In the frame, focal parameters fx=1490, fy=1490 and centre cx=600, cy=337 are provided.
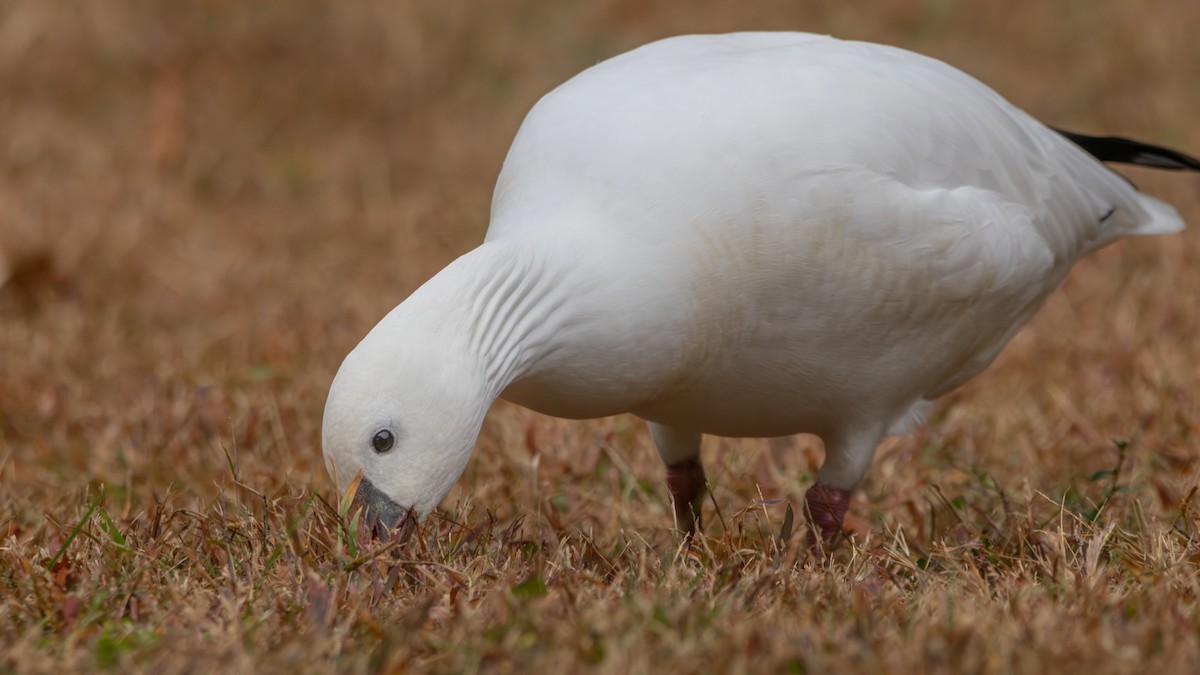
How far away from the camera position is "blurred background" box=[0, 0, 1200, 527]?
14.8 feet

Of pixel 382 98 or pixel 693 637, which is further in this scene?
pixel 382 98

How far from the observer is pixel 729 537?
3.33 m

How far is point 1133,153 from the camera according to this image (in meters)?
4.50

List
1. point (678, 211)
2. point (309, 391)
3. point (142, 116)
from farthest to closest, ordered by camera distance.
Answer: point (142, 116), point (309, 391), point (678, 211)

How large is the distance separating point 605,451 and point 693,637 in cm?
188

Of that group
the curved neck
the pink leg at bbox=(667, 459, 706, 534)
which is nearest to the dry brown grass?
the pink leg at bbox=(667, 459, 706, 534)

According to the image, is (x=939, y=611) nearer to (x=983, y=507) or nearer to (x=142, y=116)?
(x=983, y=507)

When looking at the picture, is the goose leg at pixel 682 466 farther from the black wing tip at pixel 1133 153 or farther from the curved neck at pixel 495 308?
the black wing tip at pixel 1133 153

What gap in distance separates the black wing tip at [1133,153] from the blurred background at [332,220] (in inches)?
30.4

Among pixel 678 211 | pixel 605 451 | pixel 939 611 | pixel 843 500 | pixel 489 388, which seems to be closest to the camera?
pixel 939 611

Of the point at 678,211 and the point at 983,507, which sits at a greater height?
the point at 678,211

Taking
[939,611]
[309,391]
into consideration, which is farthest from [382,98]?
[939,611]

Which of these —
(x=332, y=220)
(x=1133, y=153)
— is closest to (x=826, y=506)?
(x=1133, y=153)

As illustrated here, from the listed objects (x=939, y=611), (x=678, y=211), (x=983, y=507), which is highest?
(x=678, y=211)
